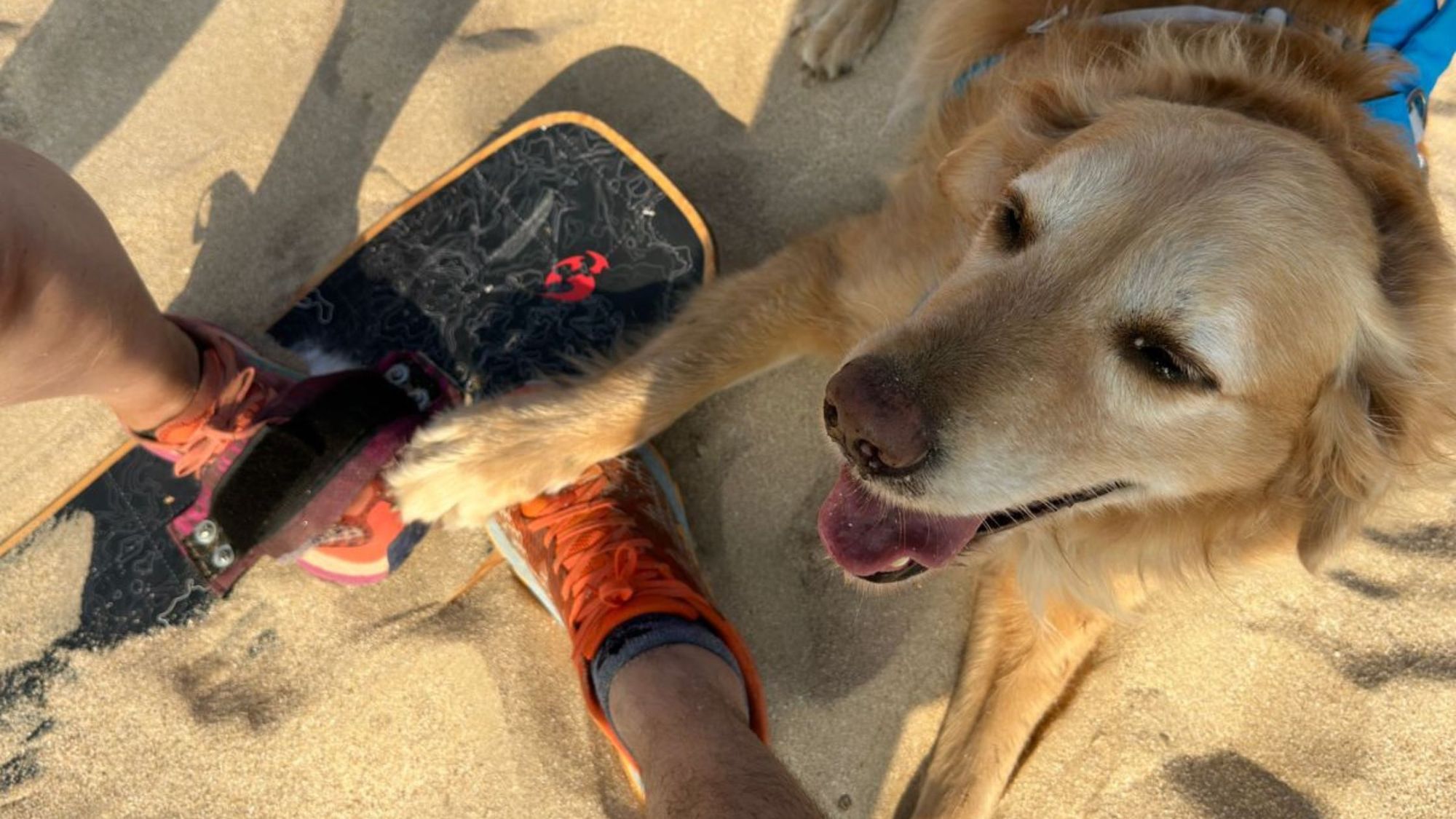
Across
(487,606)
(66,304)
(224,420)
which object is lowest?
(487,606)

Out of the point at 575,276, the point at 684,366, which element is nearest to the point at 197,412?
the point at 575,276

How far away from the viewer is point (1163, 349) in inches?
56.4

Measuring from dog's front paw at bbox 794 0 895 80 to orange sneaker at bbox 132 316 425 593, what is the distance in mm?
1771

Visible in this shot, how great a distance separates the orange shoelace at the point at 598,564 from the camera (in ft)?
6.80

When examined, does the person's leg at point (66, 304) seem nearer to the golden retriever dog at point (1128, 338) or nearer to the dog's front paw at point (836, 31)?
the golden retriever dog at point (1128, 338)

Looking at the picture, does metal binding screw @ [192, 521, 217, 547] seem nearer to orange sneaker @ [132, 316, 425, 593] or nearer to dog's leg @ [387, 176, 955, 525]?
orange sneaker @ [132, 316, 425, 593]

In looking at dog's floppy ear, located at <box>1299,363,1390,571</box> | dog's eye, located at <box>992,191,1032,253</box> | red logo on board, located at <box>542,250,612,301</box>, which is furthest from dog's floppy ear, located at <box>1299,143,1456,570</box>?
red logo on board, located at <box>542,250,612,301</box>

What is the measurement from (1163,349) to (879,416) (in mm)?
506

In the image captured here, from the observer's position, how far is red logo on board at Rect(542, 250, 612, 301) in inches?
99.2

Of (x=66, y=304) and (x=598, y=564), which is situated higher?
(x=66, y=304)

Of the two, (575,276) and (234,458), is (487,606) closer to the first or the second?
(234,458)

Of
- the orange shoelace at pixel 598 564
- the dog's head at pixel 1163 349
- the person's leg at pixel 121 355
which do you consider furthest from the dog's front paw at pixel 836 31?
the person's leg at pixel 121 355

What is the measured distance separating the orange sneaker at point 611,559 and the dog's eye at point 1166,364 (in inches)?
43.2

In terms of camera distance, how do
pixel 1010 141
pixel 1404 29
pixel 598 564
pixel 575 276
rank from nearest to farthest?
pixel 1010 141 < pixel 1404 29 < pixel 598 564 < pixel 575 276
